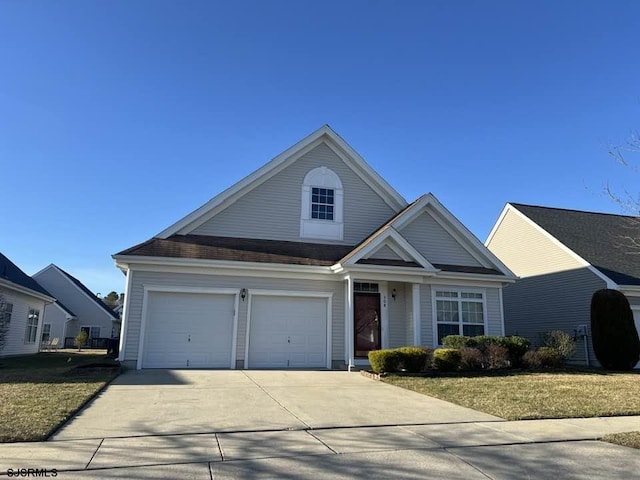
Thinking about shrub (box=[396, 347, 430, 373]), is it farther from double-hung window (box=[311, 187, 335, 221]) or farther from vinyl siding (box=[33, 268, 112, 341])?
vinyl siding (box=[33, 268, 112, 341])

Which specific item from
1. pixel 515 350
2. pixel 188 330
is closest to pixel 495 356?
pixel 515 350

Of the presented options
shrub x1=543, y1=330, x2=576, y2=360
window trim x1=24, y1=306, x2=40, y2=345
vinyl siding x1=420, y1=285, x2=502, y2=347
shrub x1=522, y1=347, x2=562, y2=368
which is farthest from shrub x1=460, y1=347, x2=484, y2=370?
window trim x1=24, y1=306, x2=40, y2=345

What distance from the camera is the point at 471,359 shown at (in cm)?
1355

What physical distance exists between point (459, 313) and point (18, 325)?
19450 millimetres

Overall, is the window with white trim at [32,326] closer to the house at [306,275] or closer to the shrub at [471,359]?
the house at [306,275]

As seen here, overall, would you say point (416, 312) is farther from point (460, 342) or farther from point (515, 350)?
point (515, 350)

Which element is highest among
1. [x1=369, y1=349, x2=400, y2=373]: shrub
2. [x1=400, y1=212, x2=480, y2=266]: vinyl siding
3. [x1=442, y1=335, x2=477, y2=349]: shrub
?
[x1=400, y1=212, x2=480, y2=266]: vinyl siding

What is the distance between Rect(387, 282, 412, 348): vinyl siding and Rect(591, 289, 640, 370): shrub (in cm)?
719

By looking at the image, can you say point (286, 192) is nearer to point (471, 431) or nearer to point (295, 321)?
point (295, 321)

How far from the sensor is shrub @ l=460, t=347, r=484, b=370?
13547mm

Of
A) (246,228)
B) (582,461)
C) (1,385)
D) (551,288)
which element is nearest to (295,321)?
(246,228)

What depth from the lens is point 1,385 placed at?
10.2m

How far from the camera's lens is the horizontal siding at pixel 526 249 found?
21484mm

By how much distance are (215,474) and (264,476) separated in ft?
1.58
